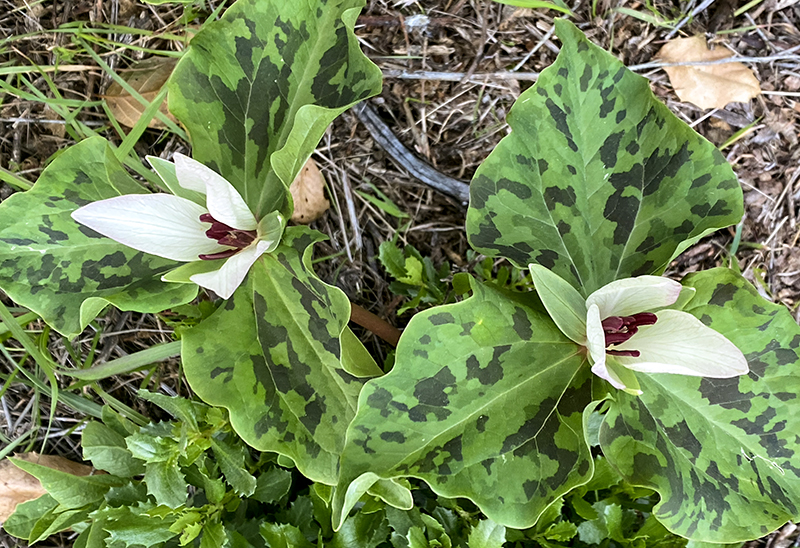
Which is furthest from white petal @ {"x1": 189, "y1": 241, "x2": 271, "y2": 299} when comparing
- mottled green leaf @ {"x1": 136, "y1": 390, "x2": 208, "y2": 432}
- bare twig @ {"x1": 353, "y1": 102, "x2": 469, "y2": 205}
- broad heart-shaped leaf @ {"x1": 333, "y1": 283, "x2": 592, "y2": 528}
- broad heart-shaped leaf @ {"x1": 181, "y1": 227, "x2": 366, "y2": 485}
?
bare twig @ {"x1": 353, "y1": 102, "x2": 469, "y2": 205}

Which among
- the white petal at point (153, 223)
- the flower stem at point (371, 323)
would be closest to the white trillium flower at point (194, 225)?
the white petal at point (153, 223)

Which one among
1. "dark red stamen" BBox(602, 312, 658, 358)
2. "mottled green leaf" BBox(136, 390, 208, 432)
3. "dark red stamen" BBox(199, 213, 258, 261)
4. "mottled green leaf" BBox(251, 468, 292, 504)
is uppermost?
"dark red stamen" BBox(199, 213, 258, 261)

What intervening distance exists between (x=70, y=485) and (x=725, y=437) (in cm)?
161

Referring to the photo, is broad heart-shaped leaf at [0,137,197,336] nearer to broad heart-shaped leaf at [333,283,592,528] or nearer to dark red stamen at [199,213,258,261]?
dark red stamen at [199,213,258,261]

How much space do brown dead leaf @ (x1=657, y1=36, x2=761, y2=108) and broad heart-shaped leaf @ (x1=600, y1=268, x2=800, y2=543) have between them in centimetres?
71

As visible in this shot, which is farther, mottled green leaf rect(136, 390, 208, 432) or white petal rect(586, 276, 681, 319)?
mottled green leaf rect(136, 390, 208, 432)

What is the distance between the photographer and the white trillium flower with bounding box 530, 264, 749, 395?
1039mm

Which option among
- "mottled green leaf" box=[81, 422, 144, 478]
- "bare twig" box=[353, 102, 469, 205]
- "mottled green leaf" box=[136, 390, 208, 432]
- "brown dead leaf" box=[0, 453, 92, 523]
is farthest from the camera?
"brown dead leaf" box=[0, 453, 92, 523]

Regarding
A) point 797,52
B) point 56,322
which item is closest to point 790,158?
point 797,52

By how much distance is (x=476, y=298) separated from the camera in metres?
1.19

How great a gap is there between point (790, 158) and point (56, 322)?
200cm

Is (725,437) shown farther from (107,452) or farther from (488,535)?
(107,452)

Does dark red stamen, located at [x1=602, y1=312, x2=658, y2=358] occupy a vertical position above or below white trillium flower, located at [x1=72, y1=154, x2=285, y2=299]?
below

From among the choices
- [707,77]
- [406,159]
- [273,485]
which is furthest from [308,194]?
[707,77]
